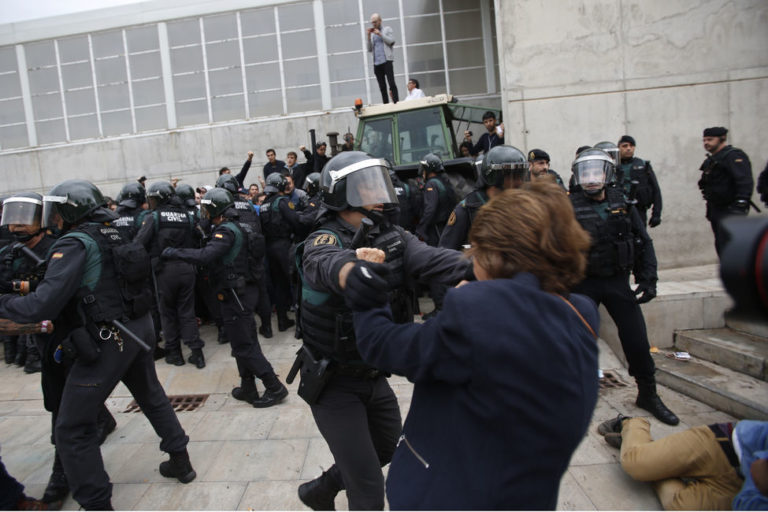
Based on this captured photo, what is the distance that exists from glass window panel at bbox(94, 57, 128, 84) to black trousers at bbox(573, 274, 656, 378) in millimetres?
13733

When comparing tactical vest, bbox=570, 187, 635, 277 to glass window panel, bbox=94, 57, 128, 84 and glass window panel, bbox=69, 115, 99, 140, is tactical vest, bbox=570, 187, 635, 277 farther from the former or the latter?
glass window panel, bbox=69, 115, 99, 140

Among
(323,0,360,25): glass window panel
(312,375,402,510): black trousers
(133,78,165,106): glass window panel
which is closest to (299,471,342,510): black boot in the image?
(312,375,402,510): black trousers

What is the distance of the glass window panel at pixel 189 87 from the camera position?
12.8 meters

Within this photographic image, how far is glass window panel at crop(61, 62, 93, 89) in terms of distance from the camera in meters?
13.0

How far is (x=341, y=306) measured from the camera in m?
2.30

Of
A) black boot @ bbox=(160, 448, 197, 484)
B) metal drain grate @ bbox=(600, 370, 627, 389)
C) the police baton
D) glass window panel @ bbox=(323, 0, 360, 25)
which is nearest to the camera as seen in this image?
the police baton

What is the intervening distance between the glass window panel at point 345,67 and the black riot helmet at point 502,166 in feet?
32.4

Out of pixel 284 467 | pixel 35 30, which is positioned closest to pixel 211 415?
pixel 284 467

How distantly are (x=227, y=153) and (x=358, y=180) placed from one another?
1123 cm

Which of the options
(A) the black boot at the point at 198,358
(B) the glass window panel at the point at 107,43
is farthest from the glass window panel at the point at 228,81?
(A) the black boot at the point at 198,358

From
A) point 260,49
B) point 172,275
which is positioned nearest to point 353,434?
point 172,275

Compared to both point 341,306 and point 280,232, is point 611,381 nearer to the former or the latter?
point 341,306

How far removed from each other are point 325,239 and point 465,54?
11977 millimetres

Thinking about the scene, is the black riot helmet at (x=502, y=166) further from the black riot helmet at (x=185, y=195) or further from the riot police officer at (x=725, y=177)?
the black riot helmet at (x=185, y=195)
